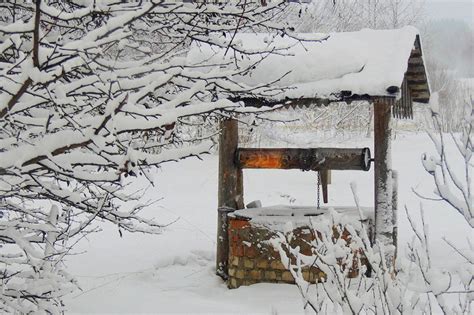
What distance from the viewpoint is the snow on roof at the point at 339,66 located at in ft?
20.5

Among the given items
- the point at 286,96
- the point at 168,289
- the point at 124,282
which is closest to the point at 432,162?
the point at 286,96

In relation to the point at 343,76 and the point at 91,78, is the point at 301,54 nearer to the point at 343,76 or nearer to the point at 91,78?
the point at 343,76

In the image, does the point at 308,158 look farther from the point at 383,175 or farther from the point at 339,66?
the point at 339,66

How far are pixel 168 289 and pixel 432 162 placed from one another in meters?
5.09

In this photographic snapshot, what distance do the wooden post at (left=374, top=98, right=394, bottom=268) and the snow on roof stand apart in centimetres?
48

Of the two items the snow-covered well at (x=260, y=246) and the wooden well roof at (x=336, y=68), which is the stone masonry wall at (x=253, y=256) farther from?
the wooden well roof at (x=336, y=68)

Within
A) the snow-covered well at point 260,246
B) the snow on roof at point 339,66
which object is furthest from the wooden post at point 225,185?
the snow on roof at point 339,66

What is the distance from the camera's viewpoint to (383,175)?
6.71 m

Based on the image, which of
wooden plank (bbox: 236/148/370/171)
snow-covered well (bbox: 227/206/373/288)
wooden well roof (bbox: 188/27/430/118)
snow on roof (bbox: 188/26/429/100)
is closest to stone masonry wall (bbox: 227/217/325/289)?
snow-covered well (bbox: 227/206/373/288)

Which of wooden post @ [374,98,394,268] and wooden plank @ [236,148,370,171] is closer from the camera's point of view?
wooden post @ [374,98,394,268]

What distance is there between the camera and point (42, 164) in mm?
2453

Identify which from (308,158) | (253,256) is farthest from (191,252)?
(308,158)

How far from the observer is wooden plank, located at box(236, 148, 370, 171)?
22.4ft

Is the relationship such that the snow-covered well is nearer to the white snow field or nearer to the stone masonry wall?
the stone masonry wall
